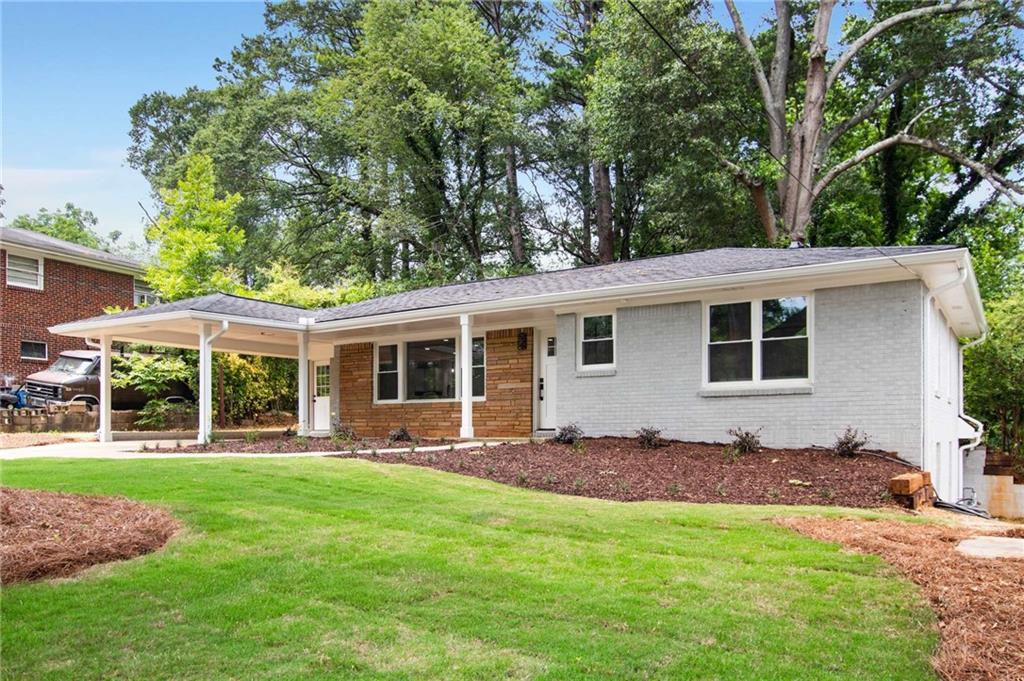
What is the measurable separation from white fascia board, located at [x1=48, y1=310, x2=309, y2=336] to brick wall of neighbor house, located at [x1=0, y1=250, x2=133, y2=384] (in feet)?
28.0

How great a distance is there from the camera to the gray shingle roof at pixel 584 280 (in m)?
11.7

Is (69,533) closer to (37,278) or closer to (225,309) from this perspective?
(225,309)

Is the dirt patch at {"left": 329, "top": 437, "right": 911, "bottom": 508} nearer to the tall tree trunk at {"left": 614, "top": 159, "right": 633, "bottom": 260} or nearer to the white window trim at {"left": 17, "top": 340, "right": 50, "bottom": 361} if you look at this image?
the tall tree trunk at {"left": 614, "top": 159, "right": 633, "bottom": 260}

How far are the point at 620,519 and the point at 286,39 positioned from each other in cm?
3341

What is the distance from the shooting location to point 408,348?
58.9 ft

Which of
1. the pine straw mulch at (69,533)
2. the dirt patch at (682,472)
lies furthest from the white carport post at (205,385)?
the pine straw mulch at (69,533)

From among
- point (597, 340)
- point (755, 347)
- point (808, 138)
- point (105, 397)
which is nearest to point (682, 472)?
point (755, 347)

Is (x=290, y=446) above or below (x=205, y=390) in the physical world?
below

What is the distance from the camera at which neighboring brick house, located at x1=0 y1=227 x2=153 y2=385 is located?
24922 millimetres

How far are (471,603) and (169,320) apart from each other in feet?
42.6

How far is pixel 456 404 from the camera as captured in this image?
17016 millimetres

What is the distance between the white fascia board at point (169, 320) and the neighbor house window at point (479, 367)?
3.87 meters

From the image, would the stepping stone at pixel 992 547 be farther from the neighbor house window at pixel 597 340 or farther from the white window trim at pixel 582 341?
the neighbor house window at pixel 597 340

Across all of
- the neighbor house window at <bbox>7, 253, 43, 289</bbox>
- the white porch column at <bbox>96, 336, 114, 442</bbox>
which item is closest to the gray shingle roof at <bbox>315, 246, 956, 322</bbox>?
the white porch column at <bbox>96, 336, 114, 442</bbox>
